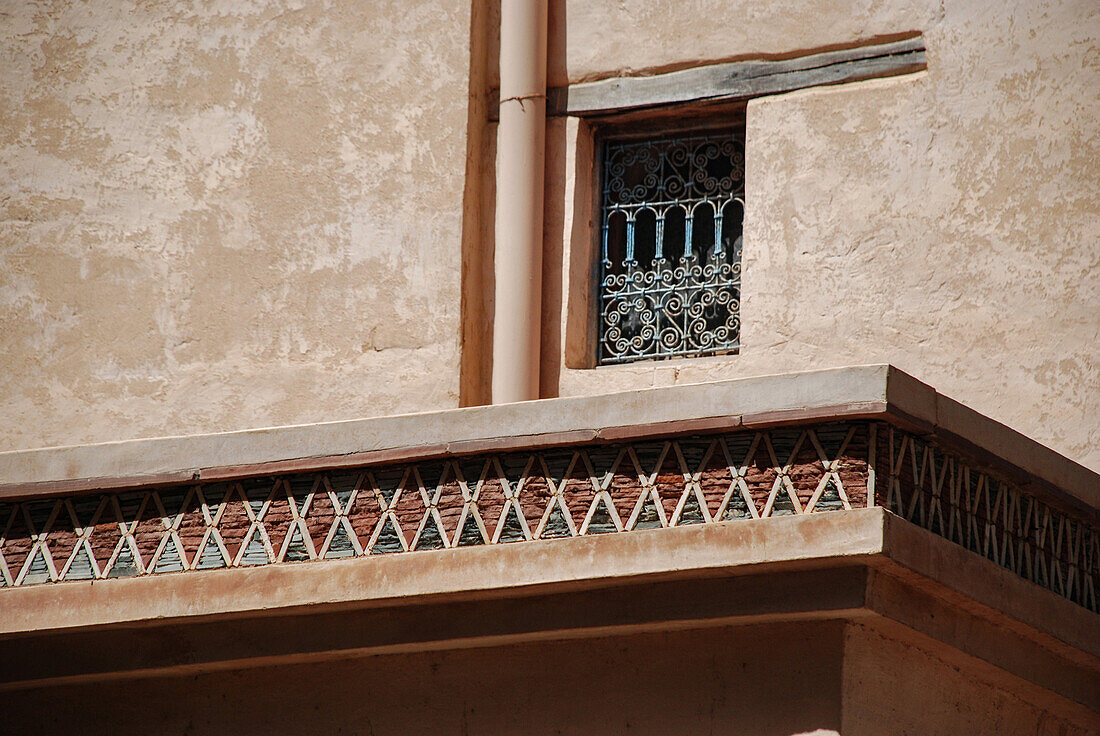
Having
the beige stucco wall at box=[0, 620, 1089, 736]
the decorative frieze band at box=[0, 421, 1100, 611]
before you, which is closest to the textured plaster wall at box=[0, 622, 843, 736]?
the beige stucco wall at box=[0, 620, 1089, 736]

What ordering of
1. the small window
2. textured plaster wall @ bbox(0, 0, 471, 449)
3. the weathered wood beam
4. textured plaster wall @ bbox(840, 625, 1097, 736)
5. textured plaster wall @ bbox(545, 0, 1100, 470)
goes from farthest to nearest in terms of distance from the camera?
1. textured plaster wall @ bbox(0, 0, 471, 449)
2. the small window
3. the weathered wood beam
4. textured plaster wall @ bbox(545, 0, 1100, 470)
5. textured plaster wall @ bbox(840, 625, 1097, 736)

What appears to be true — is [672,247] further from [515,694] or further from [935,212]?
[515,694]

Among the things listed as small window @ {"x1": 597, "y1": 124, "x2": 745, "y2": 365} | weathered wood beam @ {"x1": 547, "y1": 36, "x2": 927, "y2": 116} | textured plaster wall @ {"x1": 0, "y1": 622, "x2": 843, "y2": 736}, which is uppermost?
weathered wood beam @ {"x1": 547, "y1": 36, "x2": 927, "y2": 116}

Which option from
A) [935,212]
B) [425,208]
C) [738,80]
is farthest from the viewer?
Answer: [425,208]

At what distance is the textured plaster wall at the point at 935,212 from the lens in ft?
21.3

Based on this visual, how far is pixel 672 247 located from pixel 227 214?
2.11 metres

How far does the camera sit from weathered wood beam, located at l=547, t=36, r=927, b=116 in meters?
6.95

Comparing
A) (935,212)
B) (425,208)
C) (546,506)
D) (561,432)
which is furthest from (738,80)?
(546,506)

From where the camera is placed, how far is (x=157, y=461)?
576 cm

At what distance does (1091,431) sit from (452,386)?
2660 millimetres

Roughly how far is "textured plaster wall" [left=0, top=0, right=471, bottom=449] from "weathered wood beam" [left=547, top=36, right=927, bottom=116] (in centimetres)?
58

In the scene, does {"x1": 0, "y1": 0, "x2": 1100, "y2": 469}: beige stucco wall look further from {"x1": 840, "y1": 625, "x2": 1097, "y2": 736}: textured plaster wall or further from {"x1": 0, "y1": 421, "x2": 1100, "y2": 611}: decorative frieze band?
{"x1": 0, "y1": 421, "x2": 1100, "y2": 611}: decorative frieze band

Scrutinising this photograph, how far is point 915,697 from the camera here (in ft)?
17.4

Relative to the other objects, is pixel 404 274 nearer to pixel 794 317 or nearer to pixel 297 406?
pixel 297 406
